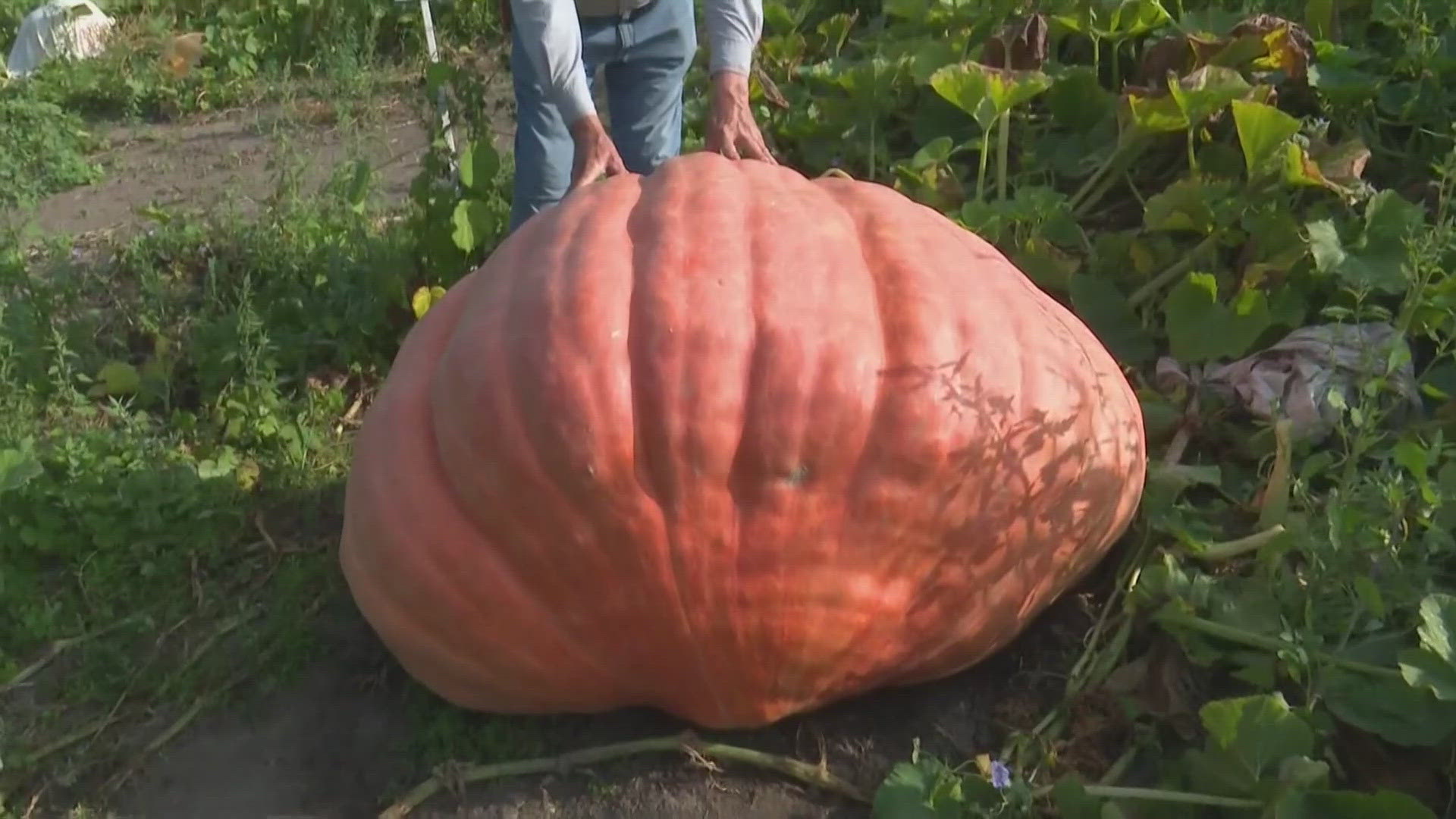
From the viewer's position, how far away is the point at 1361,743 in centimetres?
207

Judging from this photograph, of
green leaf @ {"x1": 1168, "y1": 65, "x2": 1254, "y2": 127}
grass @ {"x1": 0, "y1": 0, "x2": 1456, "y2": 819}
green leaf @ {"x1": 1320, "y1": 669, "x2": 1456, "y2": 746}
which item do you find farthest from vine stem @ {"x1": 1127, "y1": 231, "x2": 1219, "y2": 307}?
green leaf @ {"x1": 1320, "y1": 669, "x2": 1456, "y2": 746}

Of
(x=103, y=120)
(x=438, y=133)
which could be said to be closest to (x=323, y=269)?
(x=438, y=133)

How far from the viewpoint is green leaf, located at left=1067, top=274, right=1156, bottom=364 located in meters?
2.90

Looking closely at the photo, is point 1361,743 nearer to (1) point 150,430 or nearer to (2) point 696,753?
(2) point 696,753

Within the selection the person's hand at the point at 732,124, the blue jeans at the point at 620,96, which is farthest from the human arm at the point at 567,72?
the blue jeans at the point at 620,96

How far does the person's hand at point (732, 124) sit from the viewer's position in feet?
9.30

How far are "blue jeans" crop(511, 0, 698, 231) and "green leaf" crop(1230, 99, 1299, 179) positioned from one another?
1.27 meters

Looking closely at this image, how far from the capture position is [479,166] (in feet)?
11.2

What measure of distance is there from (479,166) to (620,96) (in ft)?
1.29

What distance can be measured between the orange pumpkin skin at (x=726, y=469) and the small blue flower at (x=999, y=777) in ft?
0.79

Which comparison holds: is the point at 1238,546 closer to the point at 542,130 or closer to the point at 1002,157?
the point at 1002,157

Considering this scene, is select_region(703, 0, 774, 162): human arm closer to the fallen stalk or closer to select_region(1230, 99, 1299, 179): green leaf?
select_region(1230, 99, 1299, 179): green leaf

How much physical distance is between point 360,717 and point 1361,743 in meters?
1.65

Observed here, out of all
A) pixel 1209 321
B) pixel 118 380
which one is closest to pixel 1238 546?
pixel 1209 321
